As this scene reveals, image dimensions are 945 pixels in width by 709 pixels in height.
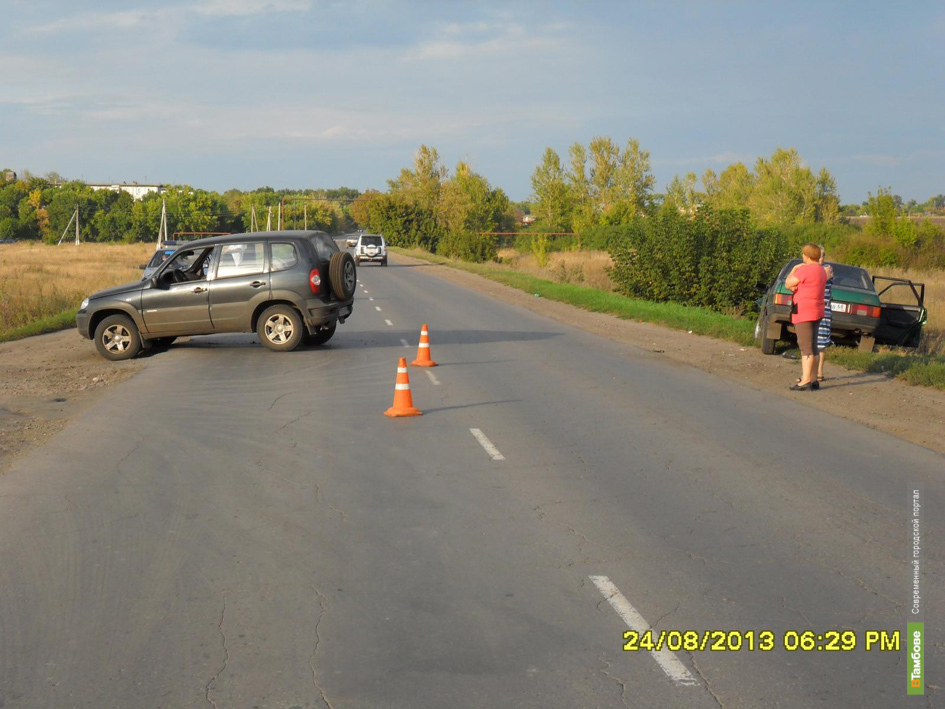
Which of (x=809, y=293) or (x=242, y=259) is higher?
(x=809, y=293)

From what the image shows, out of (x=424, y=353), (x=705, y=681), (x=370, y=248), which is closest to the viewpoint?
(x=705, y=681)

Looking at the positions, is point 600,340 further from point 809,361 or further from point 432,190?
point 432,190

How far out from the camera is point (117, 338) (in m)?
17.2

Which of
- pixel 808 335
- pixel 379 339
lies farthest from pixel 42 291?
pixel 808 335

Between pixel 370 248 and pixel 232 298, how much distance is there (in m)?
40.5

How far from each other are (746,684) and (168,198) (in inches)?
5492

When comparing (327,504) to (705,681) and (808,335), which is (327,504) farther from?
(808,335)

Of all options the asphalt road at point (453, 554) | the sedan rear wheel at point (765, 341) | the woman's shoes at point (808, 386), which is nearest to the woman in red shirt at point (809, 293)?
the woman's shoes at point (808, 386)

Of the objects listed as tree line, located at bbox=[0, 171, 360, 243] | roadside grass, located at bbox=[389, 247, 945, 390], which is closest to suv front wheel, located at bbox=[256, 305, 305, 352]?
roadside grass, located at bbox=[389, 247, 945, 390]

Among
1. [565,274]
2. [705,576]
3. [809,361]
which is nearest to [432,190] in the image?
[565,274]

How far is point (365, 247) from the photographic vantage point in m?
57.1

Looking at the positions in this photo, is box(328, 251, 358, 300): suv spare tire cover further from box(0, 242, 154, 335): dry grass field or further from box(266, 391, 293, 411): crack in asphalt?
box(0, 242, 154, 335): dry grass field

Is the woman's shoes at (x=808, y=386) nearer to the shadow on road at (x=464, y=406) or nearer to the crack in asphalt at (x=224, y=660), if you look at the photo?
the shadow on road at (x=464, y=406)

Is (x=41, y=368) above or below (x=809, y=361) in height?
below
